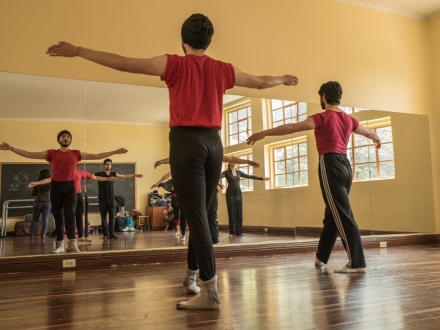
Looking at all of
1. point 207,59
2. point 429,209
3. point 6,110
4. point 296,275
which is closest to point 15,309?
point 207,59

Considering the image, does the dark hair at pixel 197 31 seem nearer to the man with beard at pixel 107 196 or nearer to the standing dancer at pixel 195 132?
the standing dancer at pixel 195 132

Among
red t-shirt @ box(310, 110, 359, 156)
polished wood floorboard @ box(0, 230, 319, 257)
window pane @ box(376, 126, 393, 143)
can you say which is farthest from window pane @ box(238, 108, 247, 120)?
red t-shirt @ box(310, 110, 359, 156)

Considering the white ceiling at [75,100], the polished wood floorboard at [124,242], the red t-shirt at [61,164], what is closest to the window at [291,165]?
the polished wood floorboard at [124,242]

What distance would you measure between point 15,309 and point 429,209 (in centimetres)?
568

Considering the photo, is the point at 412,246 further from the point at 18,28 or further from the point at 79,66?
the point at 18,28

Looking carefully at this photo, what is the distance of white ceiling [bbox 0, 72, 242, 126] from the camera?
13.3 feet

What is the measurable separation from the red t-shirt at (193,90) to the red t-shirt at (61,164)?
7.95 ft

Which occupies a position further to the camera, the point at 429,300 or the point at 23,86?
the point at 23,86

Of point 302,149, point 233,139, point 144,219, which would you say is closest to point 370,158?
point 302,149

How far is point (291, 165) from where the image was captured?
5.84 metres

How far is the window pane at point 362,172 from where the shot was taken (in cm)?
596

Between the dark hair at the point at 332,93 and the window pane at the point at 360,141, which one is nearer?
the dark hair at the point at 332,93

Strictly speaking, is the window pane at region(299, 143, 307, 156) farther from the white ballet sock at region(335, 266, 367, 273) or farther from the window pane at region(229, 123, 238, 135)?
the white ballet sock at region(335, 266, 367, 273)

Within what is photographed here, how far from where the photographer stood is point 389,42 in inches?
241
